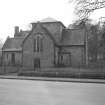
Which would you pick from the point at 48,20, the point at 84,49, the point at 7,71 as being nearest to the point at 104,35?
the point at 84,49

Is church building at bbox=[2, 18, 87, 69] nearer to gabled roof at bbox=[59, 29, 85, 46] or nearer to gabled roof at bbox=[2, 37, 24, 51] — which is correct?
gabled roof at bbox=[59, 29, 85, 46]

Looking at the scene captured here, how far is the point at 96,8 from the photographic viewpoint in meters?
16.1

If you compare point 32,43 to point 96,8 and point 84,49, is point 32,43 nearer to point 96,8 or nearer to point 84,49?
point 84,49

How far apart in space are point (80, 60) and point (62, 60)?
3.52m

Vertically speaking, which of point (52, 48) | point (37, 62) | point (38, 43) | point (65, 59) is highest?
point (38, 43)

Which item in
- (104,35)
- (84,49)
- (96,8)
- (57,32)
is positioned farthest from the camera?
(57,32)

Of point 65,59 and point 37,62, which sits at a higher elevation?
point 65,59

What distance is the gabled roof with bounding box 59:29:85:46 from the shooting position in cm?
3871

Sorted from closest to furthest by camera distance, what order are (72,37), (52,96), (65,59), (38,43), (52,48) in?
(52,96) < (52,48) < (65,59) < (38,43) < (72,37)

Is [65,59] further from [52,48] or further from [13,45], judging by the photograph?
[13,45]

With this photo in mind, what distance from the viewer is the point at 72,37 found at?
132ft

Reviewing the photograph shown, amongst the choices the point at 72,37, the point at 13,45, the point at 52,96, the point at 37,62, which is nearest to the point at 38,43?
the point at 37,62

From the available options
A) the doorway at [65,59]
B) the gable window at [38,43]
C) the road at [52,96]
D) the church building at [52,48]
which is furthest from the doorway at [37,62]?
the road at [52,96]

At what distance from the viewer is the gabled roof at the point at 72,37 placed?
127ft
